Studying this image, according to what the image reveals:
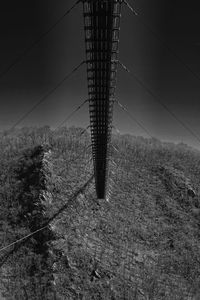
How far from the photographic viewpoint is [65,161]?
42.4 m

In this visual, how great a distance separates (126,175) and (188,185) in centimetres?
768

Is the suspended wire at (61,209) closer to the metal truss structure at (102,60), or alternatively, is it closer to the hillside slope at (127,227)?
the hillside slope at (127,227)

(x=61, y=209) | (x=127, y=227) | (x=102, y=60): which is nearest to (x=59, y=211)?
(x=61, y=209)

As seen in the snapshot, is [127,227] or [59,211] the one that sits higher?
[59,211]

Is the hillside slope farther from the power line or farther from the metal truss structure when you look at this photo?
the metal truss structure

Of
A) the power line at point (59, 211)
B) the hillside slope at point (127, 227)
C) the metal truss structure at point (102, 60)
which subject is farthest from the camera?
the power line at point (59, 211)

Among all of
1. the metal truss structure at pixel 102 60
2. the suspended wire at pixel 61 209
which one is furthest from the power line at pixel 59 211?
the metal truss structure at pixel 102 60

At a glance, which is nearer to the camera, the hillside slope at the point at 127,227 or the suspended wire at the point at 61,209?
the hillside slope at the point at 127,227

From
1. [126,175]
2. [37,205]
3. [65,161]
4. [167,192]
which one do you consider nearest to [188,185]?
[167,192]

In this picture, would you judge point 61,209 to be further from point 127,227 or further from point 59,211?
point 127,227

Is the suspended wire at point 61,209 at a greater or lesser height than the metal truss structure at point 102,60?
lesser

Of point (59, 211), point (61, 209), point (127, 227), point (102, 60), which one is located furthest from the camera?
point (127, 227)

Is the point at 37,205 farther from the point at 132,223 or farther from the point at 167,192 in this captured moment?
the point at 167,192

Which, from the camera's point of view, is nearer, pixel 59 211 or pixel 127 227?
pixel 59 211
